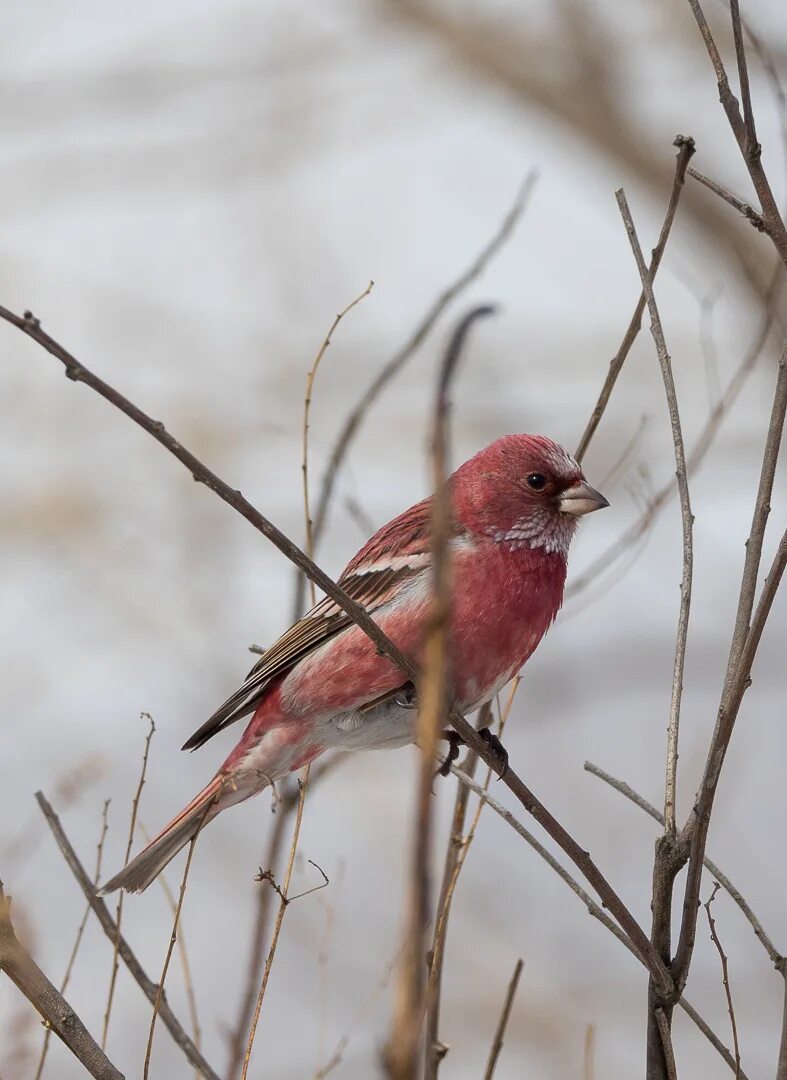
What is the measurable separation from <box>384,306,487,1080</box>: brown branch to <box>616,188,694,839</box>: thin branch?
1667 millimetres

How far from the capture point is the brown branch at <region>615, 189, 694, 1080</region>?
124 inches

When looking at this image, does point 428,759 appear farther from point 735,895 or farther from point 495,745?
point 495,745

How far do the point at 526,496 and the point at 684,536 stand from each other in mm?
1527

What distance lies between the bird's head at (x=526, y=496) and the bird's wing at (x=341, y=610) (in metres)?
0.23

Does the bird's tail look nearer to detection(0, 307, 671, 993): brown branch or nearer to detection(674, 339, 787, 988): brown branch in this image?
detection(0, 307, 671, 993): brown branch

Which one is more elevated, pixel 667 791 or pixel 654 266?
pixel 654 266

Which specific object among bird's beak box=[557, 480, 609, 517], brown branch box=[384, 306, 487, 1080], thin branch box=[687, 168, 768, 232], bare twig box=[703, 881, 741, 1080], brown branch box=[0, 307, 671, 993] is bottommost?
brown branch box=[384, 306, 487, 1080]

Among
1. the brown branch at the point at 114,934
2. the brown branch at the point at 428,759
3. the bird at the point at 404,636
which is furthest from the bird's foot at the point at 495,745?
the brown branch at the point at 428,759

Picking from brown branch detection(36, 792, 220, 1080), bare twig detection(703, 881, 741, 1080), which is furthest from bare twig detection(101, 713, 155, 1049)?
bare twig detection(703, 881, 741, 1080)

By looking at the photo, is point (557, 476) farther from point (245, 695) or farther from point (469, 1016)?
point (469, 1016)

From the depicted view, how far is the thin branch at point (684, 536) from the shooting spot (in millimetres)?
3273

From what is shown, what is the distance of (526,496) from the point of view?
499 centimetres

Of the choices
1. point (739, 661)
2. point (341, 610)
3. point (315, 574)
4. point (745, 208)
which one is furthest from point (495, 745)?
point (745, 208)

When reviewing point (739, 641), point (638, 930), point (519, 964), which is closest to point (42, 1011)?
point (519, 964)
